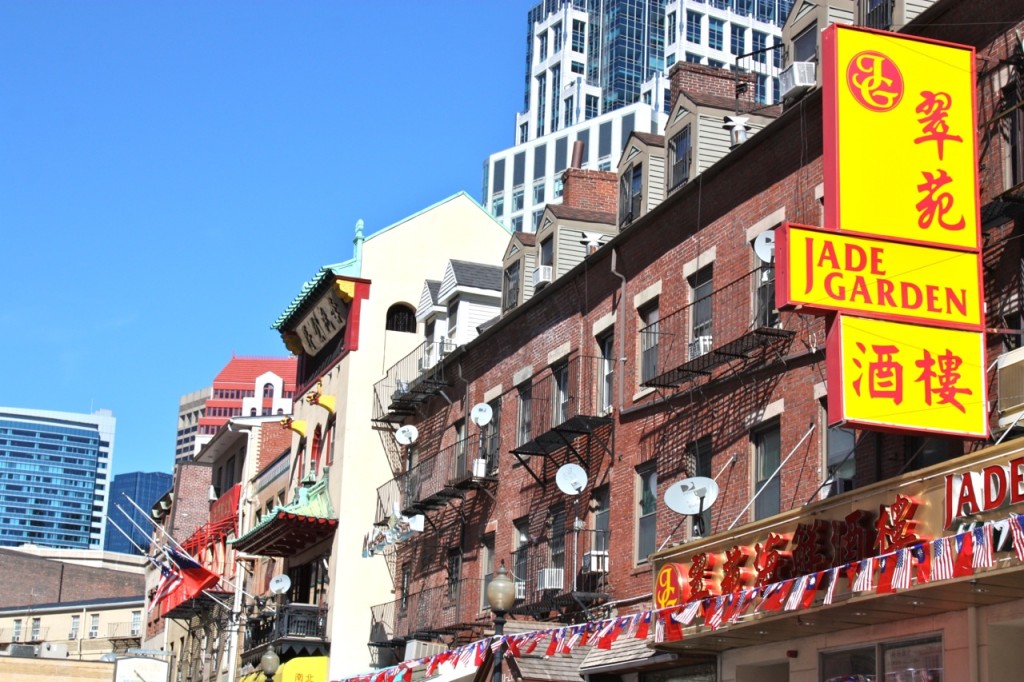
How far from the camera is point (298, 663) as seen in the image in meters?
46.7

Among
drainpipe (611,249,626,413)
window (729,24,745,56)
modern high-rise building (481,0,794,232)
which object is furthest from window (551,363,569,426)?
window (729,24,745,56)

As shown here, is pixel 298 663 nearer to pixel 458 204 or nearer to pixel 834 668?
pixel 458 204

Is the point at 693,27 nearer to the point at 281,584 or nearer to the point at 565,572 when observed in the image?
the point at 281,584

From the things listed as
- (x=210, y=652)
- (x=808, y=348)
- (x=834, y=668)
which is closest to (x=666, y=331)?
(x=808, y=348)

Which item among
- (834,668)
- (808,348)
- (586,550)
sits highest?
(808,348)

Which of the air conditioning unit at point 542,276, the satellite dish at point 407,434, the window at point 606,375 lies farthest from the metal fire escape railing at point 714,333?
the satellite dish at point 407,434

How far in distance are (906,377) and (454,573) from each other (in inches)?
912

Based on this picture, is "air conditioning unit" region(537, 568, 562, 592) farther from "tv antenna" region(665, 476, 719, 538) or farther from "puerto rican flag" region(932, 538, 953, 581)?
"puerto rican flag" region(932, 538, 953, 581)

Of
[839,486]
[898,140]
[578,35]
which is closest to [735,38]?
[578,35]

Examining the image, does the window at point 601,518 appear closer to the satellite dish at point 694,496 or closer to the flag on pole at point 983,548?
the satellite dish at point 694,496

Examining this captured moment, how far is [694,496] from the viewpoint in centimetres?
2527

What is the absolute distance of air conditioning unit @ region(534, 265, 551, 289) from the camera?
37906 millimetres

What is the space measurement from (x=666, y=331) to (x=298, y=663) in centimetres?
2152

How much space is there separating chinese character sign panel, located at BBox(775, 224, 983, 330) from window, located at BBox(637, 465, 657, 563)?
36.5ft
